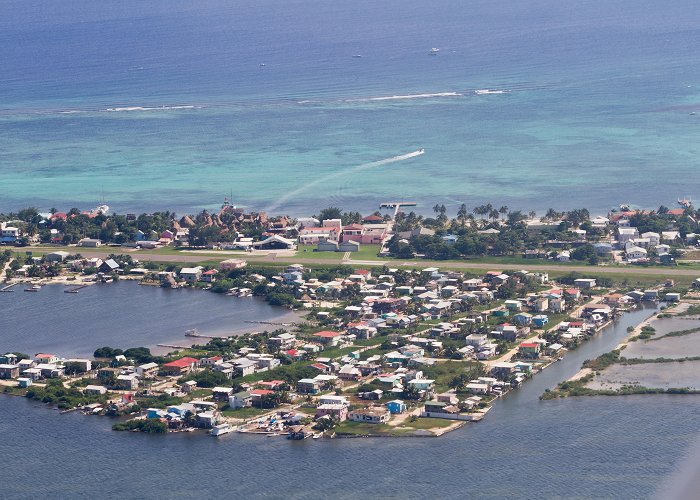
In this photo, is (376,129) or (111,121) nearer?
(376,129)

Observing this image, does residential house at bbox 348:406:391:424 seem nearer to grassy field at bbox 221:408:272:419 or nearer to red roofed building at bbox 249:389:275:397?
grassy field at bbox 221:408:272:419

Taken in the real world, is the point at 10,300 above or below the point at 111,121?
below

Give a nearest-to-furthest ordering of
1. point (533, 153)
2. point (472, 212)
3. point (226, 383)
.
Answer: point (226, 383) → point (472, 212) → point (533, 153)

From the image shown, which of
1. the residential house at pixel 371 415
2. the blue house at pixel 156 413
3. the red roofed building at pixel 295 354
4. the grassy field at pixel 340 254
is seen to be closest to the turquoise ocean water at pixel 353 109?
the grassy field at pixel 340 254

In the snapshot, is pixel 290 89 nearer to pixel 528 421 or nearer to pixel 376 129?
pixel 376 129

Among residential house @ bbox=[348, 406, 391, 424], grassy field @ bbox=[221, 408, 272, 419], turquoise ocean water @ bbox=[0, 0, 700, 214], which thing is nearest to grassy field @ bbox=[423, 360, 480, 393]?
residential house @ bbox=[348, 406, 391, 424]

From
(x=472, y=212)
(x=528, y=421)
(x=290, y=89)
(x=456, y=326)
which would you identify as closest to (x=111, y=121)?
(x=290, y=89)

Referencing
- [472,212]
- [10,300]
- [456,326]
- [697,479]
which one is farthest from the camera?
[472,212]
